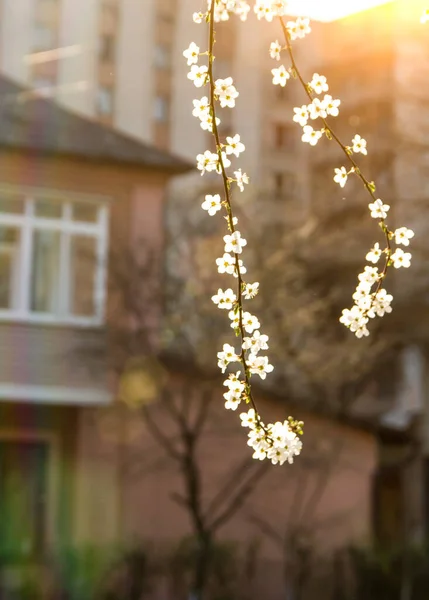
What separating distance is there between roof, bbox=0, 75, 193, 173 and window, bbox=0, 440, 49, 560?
2.55 meters

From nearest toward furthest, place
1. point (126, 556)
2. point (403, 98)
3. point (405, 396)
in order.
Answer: point (126, 556) → point (403, 98) → point (405, 396)

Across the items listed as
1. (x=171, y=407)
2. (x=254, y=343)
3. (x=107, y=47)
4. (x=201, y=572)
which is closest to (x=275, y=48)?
(x=254, y=343)

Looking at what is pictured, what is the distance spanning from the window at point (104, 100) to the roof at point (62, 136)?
320 millimetres

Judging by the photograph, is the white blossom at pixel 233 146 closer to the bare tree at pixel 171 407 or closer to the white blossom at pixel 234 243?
the white blossom at pixel 234 243

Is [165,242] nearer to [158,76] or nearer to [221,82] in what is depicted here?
[158,76]

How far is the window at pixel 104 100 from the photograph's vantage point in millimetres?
10578

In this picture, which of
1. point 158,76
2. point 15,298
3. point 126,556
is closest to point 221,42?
point 158,76

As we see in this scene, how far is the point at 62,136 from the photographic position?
9.88 m

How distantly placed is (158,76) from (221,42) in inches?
34.3

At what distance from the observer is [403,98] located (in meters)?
9.98

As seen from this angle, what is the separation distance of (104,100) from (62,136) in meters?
1.15

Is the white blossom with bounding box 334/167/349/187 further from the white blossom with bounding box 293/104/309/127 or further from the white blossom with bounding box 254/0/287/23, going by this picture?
the white blossom with bounding box 254/0/287/23

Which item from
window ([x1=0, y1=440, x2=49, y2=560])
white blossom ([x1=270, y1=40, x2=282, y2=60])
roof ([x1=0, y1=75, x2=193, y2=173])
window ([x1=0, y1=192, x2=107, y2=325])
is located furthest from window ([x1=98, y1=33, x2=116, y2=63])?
white blossom ([x1=270, y1=40, x2=282, y2=60])

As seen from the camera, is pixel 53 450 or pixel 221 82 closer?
pixel 221 82
